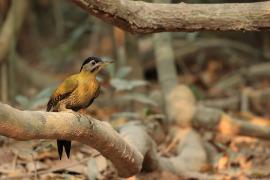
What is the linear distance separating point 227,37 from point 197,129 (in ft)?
16.5

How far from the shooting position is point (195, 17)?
436 centimetres

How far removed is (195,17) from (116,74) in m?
3.31

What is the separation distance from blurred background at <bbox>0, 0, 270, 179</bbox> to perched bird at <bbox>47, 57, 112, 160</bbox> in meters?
1.05

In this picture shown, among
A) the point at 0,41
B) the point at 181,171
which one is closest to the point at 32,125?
the point at 181,171

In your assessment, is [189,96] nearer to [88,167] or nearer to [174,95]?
[174,95]

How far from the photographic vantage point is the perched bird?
4.69 metres

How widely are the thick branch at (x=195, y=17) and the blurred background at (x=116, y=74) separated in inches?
72.7

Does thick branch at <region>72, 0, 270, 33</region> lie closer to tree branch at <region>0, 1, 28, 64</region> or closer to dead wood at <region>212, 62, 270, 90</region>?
tree branch at <region>0, 1, 28, 64</region>

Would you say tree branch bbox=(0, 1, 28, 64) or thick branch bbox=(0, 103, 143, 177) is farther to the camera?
tree branch bbox=(0, 1, 28, 64)

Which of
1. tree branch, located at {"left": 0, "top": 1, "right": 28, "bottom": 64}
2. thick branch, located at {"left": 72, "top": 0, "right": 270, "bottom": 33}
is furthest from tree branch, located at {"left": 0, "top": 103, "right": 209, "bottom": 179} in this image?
tree branch, located at {"left": 0, "top": 1, "right": 28, "bottom": 64}

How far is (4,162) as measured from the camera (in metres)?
5.78

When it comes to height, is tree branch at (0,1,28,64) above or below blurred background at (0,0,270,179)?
above

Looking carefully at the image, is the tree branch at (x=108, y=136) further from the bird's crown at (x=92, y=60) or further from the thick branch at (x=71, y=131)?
the bird's crown at (x=92, y=60)

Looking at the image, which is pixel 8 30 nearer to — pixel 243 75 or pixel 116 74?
pixel 116 74
